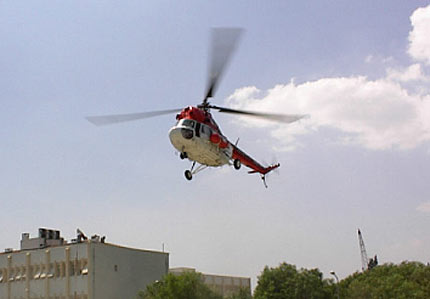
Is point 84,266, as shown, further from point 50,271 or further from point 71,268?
point 50,271

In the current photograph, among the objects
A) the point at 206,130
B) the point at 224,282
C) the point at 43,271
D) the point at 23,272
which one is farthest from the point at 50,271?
the point at 206,130

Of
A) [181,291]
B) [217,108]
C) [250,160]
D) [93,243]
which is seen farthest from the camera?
[93,243]

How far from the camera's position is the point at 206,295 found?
77438 mm

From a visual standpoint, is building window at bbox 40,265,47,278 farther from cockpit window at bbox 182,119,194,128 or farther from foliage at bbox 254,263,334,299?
cockpit window at bbox 182,119,194,128

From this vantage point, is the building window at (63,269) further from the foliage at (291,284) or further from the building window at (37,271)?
Result: the foliage at (291,284)

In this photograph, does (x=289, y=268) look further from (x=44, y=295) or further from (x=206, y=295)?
(x=44, y=295)

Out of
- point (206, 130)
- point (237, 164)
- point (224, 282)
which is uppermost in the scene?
point (206, 130)

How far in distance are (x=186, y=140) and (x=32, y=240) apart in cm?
6111

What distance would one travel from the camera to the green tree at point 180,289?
74.9 metres

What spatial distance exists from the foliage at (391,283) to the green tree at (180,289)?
18.4 metres

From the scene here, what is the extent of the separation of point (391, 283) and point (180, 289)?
87.7ft

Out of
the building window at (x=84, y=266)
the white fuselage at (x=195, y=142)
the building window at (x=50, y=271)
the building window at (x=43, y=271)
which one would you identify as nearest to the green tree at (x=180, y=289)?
the building window at (x=84, y=266)

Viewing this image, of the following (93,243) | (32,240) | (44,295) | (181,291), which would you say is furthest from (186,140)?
(32,240)

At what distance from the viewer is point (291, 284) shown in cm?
7544
